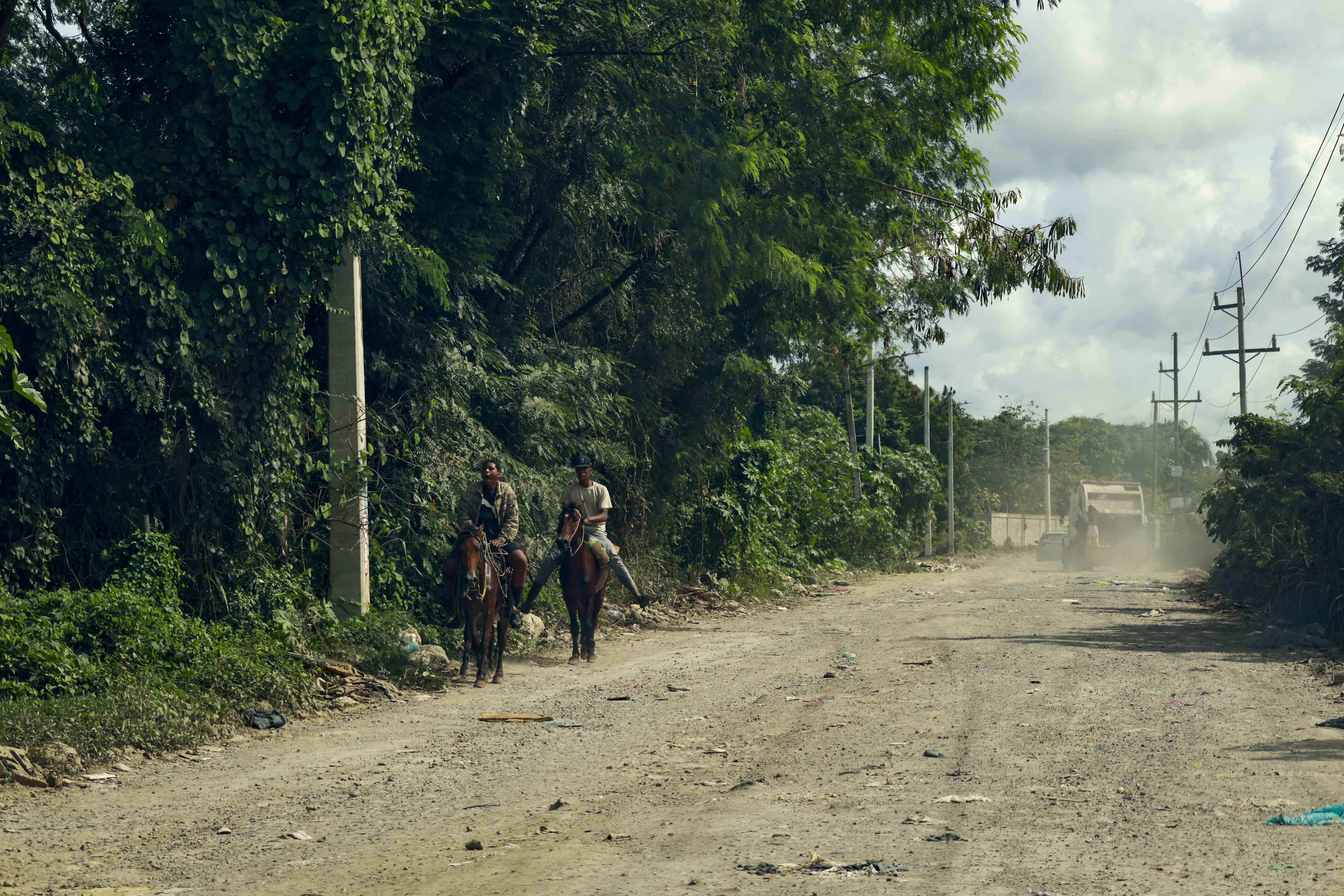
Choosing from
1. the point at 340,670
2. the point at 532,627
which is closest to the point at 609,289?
the point at 532,627

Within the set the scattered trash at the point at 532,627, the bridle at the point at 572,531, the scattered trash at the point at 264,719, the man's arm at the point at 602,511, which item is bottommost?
the scattered trash at the point at 264,719

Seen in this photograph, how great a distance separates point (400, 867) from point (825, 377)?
36.8 m

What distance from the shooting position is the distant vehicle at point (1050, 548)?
48.2 meters

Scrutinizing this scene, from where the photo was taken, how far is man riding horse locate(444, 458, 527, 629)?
11680mm

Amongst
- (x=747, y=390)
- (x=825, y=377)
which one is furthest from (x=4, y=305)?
(x=825, y=377)

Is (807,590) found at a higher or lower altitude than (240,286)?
lower

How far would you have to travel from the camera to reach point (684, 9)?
16188 mm

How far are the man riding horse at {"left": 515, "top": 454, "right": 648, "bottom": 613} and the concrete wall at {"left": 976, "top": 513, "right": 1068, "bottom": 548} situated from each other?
49.5 meters

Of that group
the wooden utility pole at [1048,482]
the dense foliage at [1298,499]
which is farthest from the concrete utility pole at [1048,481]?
the dense foliage at [1298,499]

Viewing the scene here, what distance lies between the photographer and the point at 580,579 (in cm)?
1274

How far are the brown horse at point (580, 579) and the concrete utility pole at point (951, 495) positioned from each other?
36355 mm

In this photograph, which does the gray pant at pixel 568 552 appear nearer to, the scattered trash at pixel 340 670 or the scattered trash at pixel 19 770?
the scattered trash at pixel 340 670

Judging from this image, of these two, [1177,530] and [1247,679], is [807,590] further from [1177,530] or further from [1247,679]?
[1177,530]

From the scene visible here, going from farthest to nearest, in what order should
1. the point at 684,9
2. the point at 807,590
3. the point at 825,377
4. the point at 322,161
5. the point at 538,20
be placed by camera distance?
the point at 825,377 < the point at 807,590 < the point at 684,9 < the point at 538,20 < the point at 322,161
